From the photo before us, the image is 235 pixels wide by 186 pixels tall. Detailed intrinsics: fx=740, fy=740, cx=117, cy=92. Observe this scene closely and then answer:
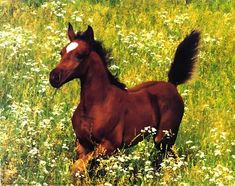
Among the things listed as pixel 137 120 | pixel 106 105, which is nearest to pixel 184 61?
pixel 137 120

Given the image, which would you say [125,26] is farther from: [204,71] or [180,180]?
[180,180]

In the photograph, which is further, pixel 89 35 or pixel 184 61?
pixel 184 61

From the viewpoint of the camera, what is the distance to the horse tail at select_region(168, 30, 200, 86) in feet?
16.3

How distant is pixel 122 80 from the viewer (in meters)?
4.96

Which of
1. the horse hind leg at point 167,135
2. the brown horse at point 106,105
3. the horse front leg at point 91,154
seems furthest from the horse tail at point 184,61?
the horse front leg at point 91,154

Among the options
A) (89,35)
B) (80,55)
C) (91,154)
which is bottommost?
(91,154)

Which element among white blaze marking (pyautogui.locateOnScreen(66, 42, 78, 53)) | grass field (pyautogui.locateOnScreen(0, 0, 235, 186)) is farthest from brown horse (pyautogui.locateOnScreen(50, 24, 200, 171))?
grass field (pyautogui.locateOnScreen(0, 0, 235, 186))

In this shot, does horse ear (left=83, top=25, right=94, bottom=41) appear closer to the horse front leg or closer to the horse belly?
the horse belly

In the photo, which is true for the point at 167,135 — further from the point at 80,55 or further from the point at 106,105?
the point at 80,55

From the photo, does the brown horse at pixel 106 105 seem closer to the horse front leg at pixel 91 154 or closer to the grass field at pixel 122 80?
the horse front leg at pixel 91 154

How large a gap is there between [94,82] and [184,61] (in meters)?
0.76

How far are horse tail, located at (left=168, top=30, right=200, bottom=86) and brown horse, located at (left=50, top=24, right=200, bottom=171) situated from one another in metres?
0.02

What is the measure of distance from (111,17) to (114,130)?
4.29 ft

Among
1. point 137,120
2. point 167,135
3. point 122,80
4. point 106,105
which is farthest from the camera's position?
point 122,80
